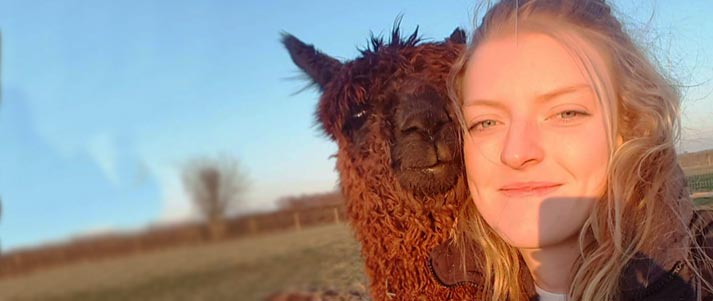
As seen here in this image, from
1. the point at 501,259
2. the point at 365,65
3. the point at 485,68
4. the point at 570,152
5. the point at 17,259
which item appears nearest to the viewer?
the point at 17,259

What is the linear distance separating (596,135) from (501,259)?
50 centimetres

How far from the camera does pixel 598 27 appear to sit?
1.52m

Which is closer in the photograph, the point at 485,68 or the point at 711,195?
the point at 485,68

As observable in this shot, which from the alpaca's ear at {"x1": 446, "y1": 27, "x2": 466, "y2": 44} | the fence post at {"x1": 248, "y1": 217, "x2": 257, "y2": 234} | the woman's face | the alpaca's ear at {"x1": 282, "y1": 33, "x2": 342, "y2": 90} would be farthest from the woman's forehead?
the fence post at {"x1": 248, "y1": 217, "x2": 257, "y2": 234}

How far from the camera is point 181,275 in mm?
624

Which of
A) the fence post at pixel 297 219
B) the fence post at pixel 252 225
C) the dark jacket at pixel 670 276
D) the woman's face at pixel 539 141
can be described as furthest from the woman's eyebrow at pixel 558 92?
the fence post at pixel 252 225

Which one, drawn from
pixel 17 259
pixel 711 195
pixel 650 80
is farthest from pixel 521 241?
pixel 17 259

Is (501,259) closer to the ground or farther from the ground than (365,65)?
closer to the ground

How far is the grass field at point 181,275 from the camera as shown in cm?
57

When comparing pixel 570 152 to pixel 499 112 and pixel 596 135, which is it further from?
pixel 499 112

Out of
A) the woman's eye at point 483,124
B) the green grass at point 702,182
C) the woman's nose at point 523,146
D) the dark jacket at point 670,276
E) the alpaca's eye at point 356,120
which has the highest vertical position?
the alpaca's eye at point 356,120

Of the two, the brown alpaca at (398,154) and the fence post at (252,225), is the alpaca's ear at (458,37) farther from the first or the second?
the fence post at (252,225)

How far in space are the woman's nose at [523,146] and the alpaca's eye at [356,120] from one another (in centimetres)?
56

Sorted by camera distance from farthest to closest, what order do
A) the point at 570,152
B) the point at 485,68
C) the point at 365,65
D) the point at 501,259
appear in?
the point at 365,65
the point at 501,259
the point at 485,68
the point at 570,152
